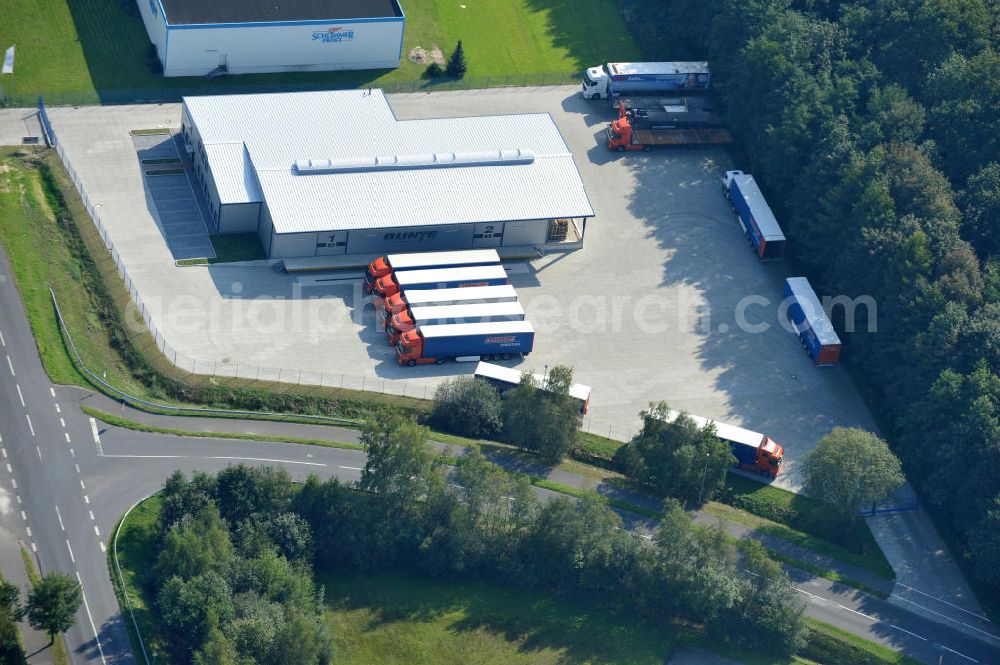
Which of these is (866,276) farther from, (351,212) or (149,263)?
(149,263)

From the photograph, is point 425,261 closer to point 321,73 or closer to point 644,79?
point 321,73

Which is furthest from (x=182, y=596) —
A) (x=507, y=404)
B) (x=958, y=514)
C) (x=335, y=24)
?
(x=335, y=24)

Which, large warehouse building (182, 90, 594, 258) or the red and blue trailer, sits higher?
large warehouse building (182, 90, 594, 258)

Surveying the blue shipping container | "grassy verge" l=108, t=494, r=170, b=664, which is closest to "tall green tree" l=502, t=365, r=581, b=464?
"grassy verge" l=108, t=494, r=170, b=664

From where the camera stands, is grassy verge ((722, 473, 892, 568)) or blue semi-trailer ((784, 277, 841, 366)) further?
blue semi-trailer ((784, 277, 841, 366))

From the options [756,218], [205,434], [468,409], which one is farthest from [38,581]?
[756,218]

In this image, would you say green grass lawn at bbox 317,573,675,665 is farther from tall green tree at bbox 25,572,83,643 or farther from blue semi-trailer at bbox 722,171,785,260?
blue semi-trailer at bbox 722,171,785,260

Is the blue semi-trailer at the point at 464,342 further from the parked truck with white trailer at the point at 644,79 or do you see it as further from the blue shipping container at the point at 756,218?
the parked truck with white trailer at the point at 644,79
